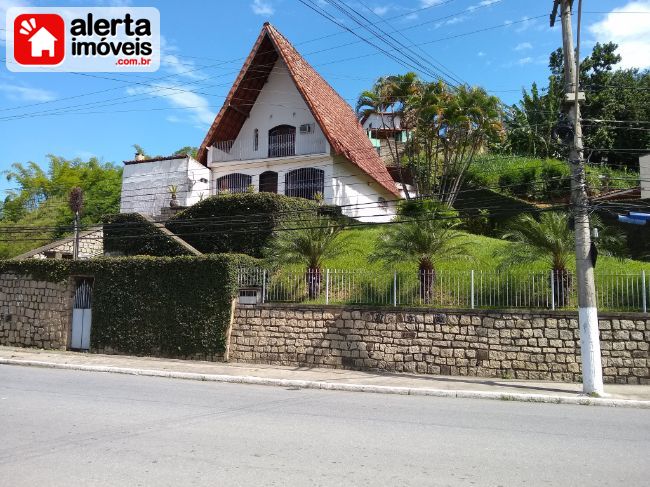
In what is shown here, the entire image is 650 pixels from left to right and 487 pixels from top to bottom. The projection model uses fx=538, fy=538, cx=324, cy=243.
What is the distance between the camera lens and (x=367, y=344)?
49.1 ft

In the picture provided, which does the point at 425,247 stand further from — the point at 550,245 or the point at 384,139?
the point at 384,139

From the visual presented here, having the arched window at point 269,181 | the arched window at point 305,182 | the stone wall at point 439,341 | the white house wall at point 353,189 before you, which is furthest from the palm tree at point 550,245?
the arched window at point 269,181

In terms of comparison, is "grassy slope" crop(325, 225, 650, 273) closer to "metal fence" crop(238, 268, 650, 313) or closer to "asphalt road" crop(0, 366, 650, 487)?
"metal fence" crop(238, 268, 650, 313)

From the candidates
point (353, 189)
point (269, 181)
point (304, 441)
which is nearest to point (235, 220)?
point (269, 181)

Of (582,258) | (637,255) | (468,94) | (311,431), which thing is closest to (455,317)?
(582,258)

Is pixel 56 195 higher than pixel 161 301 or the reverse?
higher

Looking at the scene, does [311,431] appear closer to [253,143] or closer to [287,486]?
[287,486]

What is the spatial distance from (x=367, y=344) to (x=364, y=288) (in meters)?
1.66

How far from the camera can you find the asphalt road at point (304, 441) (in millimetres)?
5004

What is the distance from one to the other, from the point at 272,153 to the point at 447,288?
14525 millimetres

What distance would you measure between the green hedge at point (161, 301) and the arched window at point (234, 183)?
927cm

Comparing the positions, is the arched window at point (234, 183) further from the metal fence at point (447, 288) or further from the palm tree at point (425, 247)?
the palm tree at point (425, 247)

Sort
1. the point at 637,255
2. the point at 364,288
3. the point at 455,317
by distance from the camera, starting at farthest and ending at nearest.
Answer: the point at 637,255
the point at 364,288
the point at 455,317

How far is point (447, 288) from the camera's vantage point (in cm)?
1485
